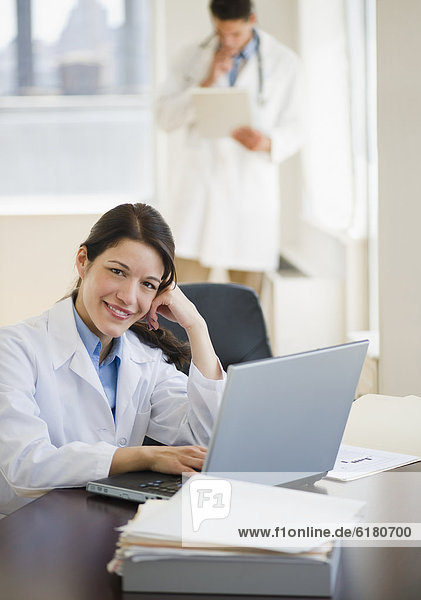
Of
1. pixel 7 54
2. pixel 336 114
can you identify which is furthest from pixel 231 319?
pixel 7 54

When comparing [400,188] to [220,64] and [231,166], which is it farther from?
[220,64]

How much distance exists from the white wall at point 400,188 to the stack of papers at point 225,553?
192cm

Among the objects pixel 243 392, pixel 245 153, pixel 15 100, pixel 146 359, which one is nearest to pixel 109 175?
pixel 15 100

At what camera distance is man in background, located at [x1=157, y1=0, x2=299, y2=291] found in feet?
12.6

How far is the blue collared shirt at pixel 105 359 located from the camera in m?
1.51

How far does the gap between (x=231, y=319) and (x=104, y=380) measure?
63 cm

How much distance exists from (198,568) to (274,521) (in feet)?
0.31

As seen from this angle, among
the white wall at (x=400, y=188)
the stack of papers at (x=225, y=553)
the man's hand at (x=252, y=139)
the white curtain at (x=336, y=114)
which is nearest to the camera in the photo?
the stack of papers at (x=225, y=553)

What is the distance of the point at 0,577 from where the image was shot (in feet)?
2.96

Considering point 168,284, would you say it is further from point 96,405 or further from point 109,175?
point 109,175

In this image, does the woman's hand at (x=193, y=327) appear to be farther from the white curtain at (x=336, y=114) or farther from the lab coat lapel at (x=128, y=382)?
the white curtain at (x=336, y=114)

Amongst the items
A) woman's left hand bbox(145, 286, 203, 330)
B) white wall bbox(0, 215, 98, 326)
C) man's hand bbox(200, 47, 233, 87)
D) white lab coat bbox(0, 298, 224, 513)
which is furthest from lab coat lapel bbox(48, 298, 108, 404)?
white wall bbox(0, 215, 98, 326)

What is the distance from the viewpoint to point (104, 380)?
1.56 m

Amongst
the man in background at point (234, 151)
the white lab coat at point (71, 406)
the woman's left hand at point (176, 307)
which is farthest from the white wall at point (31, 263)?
the woman's left hand at point (176, 307)
